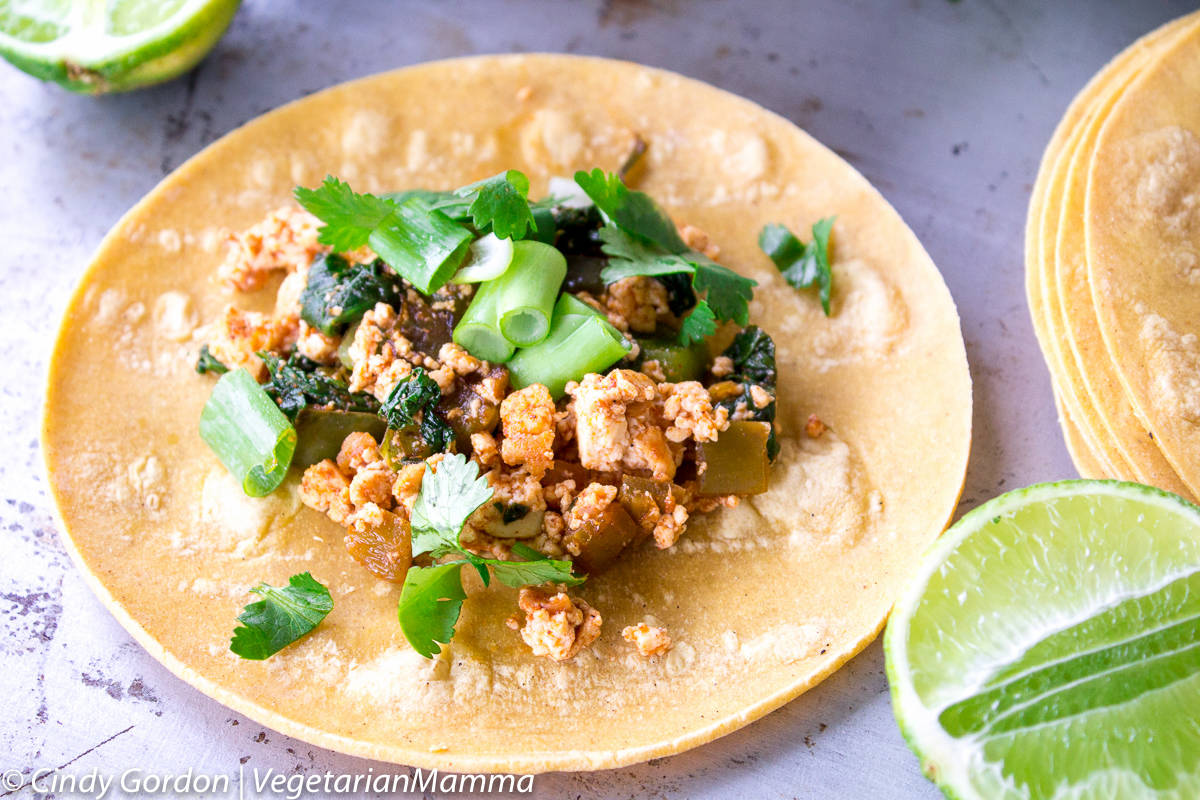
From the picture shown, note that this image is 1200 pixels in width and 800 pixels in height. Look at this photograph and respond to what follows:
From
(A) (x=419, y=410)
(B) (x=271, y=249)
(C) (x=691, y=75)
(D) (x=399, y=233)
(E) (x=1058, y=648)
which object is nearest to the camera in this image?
(E) (x=1058, y=648)

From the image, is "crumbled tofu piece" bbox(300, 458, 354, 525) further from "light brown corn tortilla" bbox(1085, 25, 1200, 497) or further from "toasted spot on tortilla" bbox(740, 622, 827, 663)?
"light brown corn tortilla" bbox(1085, 25, 1200, 497)

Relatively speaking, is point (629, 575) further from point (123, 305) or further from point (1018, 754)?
point (123, 305)

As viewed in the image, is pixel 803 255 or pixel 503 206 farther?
pixel 803 255

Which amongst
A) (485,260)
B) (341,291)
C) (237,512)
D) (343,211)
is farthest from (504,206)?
(237,512)

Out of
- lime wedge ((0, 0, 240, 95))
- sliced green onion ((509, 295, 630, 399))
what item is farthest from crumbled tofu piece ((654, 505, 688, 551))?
lime wedge ((0, 0, 240, 95))

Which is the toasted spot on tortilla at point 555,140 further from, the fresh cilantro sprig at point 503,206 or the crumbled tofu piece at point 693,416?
the crumbled tofu piece at point 693,416

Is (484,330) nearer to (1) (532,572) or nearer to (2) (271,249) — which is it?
(1) (532,572)
